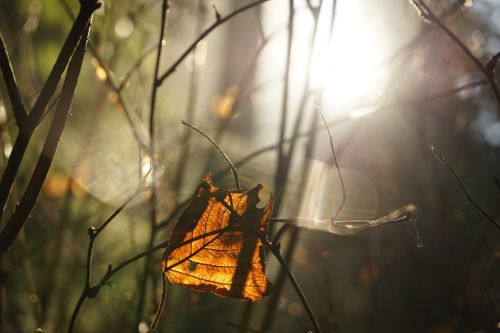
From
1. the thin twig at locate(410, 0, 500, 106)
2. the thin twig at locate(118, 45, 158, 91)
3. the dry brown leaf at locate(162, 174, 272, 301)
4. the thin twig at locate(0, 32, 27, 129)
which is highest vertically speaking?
the thin twig at locate(118, 45, 158, 91)

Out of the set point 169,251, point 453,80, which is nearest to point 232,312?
point 453,80

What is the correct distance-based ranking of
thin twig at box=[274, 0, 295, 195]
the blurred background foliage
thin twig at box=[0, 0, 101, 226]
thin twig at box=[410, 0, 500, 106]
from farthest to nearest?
1. the blurred background foliage
2. thin twig at box=[274, 0, 295, 195]
3. thin twig at box=[410, 0, 500, 106]
4. thin twig at box=[0, 0, 101, 226]

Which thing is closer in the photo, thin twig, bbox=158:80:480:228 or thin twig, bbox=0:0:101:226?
→ thin twig, bbox=0:0:101:226

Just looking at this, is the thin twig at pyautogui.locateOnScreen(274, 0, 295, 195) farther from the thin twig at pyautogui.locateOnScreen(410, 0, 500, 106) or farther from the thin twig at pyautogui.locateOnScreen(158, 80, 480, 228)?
the thin twig at pyautogui.locateOnScreen(410, 0, 500, 106)

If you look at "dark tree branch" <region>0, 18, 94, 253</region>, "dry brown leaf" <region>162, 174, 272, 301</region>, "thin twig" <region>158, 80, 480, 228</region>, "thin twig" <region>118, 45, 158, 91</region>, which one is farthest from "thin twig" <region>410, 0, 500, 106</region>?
"thin twig" <region>118, 45, 158, 91</region>

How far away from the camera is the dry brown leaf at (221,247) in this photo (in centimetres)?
68

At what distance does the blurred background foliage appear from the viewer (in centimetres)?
133

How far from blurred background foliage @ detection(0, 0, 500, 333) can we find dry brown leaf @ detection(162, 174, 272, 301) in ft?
0.83

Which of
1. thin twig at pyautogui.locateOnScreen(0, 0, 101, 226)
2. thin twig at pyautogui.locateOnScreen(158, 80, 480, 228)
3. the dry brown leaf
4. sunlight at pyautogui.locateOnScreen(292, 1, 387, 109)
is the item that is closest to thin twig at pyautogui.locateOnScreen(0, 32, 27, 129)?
thin twig at pyautogui.locateOnScreen(0, 0, 101, 226)

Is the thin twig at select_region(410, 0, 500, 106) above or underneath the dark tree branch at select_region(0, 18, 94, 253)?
above

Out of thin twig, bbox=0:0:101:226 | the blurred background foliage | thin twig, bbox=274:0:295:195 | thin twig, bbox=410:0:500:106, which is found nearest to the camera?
thin twig, bbox=0:0:101:226

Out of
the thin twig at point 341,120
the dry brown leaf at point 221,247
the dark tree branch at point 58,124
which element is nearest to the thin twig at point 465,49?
the thin twig at point 341,120

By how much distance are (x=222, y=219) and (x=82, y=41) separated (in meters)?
0.30

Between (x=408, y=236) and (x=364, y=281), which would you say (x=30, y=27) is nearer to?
(x=408, y=236)
